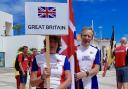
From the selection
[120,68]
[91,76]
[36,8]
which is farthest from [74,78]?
[120,68]

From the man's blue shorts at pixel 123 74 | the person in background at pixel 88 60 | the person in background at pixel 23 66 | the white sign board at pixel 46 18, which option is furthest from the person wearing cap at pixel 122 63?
the white sign board at pixel 46 18

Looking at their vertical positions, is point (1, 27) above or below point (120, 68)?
above

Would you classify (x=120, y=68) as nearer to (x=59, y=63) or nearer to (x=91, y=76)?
(x=91, y=76)

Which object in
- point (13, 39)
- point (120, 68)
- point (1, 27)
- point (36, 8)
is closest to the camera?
point (36, 8)

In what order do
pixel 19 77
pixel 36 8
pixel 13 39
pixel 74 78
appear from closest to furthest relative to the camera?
1. pixel 36 8
2. pixel 74 78
3. pixel 19 77
4. pixel 13 39

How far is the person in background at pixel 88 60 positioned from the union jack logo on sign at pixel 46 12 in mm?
1275

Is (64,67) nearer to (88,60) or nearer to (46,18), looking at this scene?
(46,18)

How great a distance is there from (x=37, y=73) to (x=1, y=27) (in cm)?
6315

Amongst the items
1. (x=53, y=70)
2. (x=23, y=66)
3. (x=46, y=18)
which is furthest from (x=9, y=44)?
(x=53, y=70)

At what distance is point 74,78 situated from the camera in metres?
6.63

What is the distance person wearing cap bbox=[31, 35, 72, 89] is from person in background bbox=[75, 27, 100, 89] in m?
1.23

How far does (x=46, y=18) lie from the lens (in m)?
5.58

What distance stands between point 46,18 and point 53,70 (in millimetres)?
665

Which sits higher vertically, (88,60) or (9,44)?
(9,44)
